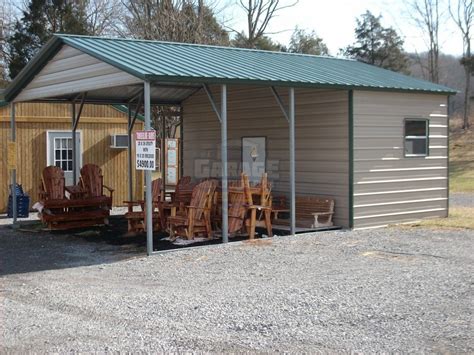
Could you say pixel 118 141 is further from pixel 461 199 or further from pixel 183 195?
pixel 461 199

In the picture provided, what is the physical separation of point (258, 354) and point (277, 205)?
29.6ft

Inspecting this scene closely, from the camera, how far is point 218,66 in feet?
39.3

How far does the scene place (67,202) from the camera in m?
13.9

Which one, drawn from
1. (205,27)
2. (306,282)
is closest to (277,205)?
(306,282)

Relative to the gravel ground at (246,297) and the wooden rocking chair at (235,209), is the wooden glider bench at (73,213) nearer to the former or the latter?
the gravel ground at (246,297)

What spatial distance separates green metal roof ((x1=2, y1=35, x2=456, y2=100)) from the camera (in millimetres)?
10852

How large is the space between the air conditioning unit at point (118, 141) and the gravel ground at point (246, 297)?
293 inches

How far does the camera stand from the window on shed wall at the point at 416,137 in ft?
47.0

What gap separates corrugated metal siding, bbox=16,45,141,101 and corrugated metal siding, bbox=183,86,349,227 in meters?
4.17

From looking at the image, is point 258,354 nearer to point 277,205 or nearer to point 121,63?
point 121,63

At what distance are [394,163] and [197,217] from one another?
462 cm

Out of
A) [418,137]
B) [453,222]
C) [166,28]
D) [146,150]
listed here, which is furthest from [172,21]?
[146,150]

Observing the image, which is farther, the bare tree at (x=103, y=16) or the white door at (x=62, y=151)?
the bare tree at (x=103, y=16)

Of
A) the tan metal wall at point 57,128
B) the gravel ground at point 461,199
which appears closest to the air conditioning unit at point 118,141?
the tan metal wall at point 57,128
